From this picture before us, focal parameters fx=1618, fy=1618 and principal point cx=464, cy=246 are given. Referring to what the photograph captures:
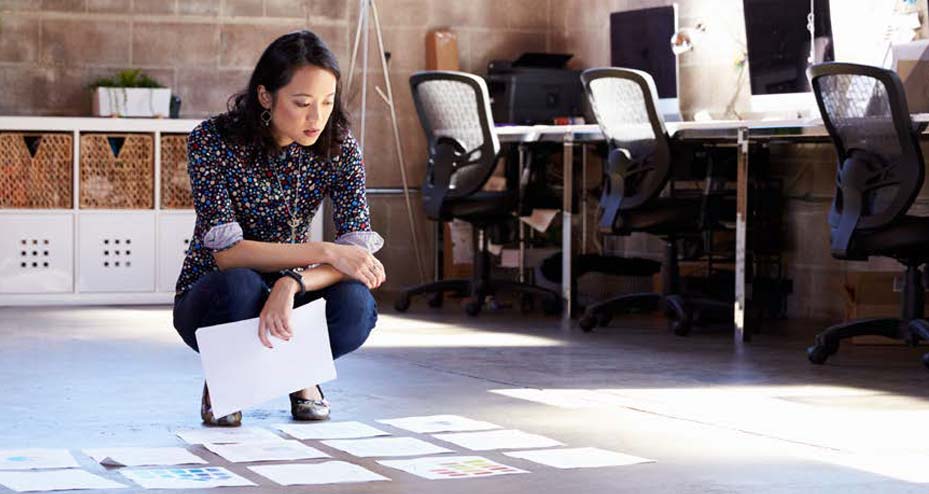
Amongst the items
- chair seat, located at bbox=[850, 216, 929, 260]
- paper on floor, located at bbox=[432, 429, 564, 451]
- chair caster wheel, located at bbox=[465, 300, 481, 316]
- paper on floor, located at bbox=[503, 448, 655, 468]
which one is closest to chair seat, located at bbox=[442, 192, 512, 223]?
chair caster wheel, located at bbox=[465, 300, 481, 316]

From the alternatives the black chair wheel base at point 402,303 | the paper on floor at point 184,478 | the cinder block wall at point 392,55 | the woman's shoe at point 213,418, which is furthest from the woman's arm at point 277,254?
the cinder block wall at point 392,55

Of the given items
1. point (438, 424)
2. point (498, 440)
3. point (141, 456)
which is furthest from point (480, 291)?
point (141, 456)

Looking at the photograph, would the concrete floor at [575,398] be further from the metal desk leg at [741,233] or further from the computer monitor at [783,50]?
the computer monitor at [783,50]

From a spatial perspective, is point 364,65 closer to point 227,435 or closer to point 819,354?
point 819,354

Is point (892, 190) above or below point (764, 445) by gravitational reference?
above

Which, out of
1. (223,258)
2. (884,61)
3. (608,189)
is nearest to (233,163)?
(223,258)

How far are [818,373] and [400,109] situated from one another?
3.61 meters

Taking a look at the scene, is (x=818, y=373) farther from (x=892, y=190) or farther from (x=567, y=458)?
(x=567, y=458)

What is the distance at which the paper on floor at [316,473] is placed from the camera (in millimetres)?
2926

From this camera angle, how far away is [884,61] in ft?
20.4

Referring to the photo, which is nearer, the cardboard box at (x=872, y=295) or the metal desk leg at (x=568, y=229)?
the cardboard box at (x=872, y=295)

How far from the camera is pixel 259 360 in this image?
11.2ft

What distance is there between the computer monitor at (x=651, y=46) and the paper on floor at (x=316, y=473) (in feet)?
13.7

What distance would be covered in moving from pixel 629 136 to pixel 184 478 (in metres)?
3.51
